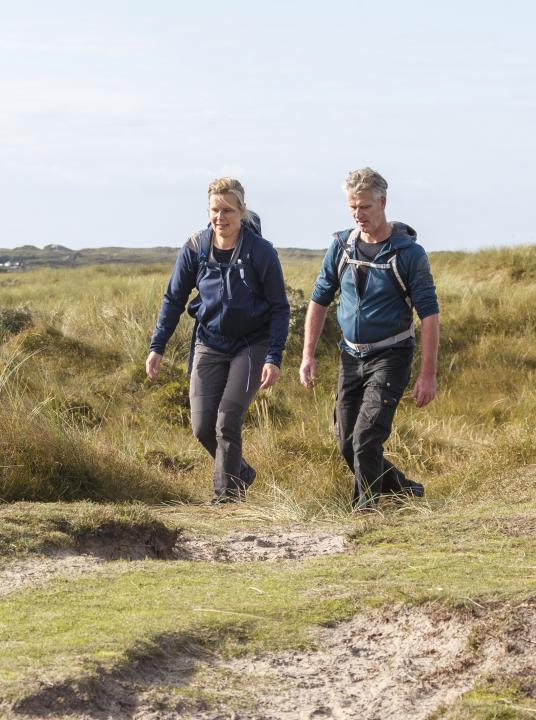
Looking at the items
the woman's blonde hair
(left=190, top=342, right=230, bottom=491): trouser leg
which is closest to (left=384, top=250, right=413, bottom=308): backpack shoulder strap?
the woman's blonde hair

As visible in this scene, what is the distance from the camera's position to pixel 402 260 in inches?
261

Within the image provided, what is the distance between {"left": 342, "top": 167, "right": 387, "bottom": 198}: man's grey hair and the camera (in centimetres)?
659

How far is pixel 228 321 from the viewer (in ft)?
23.8

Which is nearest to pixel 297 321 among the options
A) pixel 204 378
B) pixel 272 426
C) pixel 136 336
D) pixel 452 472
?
pixel 136 336

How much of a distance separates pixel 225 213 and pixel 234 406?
4.07 feet

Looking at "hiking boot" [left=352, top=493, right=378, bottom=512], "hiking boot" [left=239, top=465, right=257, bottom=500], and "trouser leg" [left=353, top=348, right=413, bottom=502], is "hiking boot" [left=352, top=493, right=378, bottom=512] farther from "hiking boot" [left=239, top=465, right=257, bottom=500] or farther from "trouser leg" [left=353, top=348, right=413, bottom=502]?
"hiking boot" [left=239, top=465, right=257, bottom=500]

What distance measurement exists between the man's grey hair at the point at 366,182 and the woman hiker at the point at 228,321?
2.64ft

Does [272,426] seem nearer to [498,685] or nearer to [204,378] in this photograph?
[204,378]

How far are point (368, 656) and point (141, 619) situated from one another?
79 cm

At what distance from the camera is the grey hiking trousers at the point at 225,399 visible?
7.35 meters

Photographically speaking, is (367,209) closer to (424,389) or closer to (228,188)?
(228,188)

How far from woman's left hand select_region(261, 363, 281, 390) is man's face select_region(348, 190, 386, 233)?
1.08m

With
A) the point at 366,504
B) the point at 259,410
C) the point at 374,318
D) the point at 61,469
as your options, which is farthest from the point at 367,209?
the point at 259,410

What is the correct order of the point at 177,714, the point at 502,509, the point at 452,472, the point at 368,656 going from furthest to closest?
1. the point at 452,472
2. the point at 502,509
3. the point at 368,656
4. the point at 177,714
